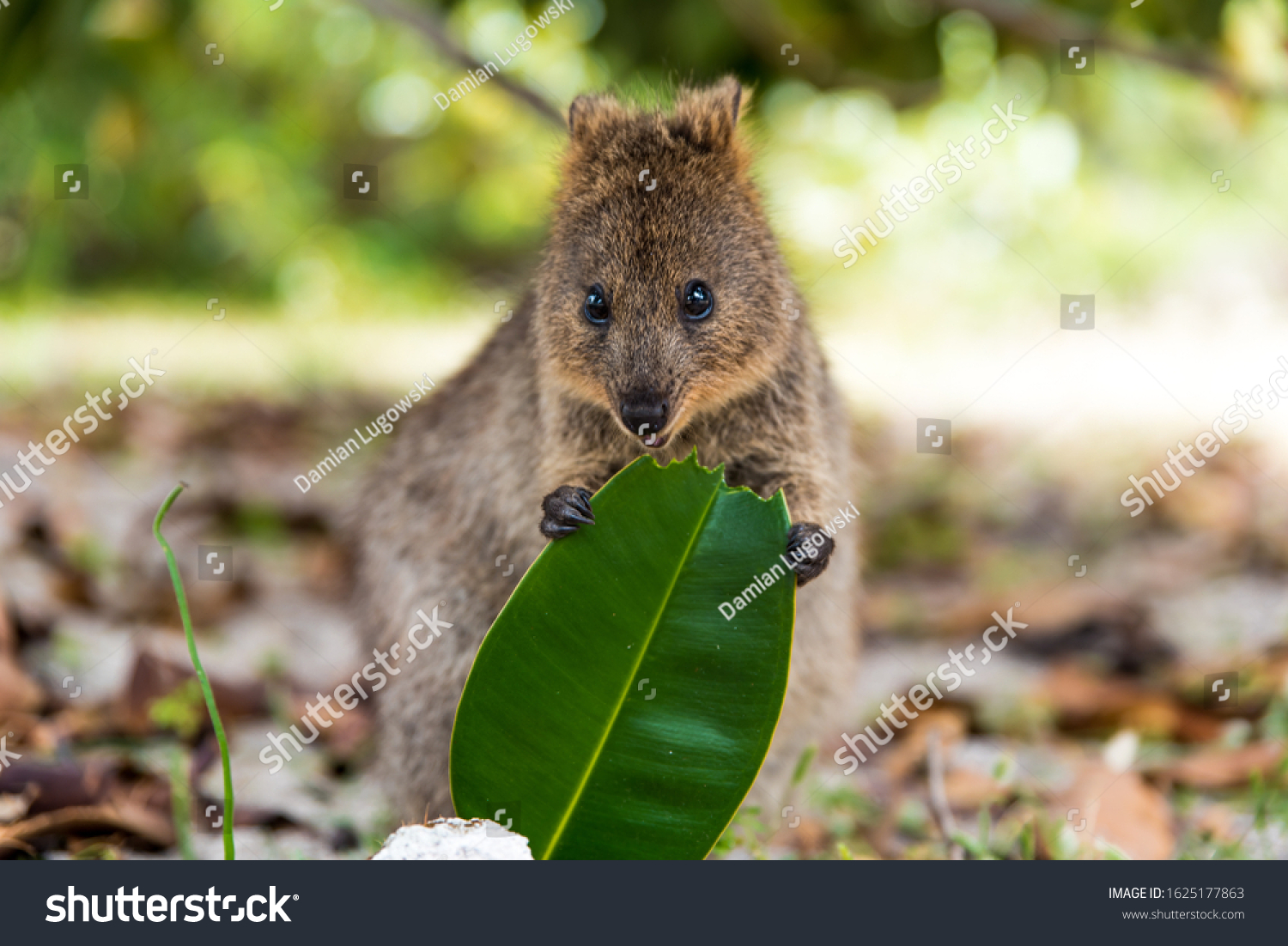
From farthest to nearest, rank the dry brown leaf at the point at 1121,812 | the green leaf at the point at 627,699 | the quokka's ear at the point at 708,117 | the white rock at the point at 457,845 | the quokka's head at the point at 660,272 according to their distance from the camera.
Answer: the dry brown leaf at the point at 1121,812 → the quokka's ear at the point at 708,117 → the quokka's head at the point at 660,272 → the green leaf at the point at 627,699 → the white rock at the point at 457,845

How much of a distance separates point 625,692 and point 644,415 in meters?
0.82

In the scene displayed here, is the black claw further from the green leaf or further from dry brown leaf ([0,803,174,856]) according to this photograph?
dry brown leaf ([0,803,174,856])

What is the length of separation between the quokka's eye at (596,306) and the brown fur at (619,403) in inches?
1.2

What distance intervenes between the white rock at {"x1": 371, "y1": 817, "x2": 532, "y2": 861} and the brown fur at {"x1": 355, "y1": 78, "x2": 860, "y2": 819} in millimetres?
1223

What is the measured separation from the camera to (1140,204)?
1126 centimetres

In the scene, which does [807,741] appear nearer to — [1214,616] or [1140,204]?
[1214,616]

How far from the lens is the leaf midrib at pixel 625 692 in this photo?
2.62 meters

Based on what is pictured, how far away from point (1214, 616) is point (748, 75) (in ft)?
12.2

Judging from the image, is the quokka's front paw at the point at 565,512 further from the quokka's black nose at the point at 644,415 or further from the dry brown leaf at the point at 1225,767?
the dry brown leaf at the point at 1225,767

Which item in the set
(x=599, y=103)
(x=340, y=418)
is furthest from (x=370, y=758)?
(x=340, y=418)

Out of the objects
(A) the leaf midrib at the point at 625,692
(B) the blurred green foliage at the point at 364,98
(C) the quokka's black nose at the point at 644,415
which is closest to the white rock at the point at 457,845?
(A) the leaf midrib at the point at 625,692

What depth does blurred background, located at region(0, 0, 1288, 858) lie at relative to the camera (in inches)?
176

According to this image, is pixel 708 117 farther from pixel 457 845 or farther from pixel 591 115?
pixel 457 845

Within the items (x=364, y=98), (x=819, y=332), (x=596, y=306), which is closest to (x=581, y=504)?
(x=596, y=306)
